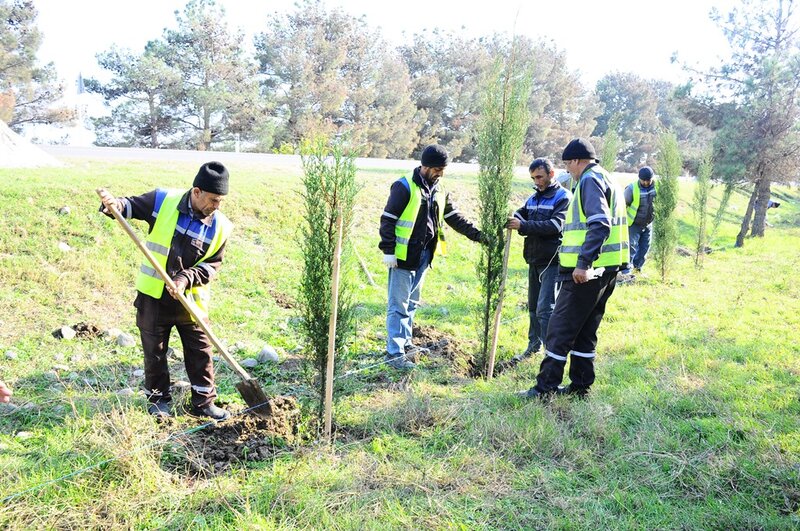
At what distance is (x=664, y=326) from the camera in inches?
317

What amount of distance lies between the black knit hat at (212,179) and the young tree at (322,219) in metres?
0.61

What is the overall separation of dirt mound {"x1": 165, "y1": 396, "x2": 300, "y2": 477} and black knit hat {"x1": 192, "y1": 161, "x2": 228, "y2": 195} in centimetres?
175

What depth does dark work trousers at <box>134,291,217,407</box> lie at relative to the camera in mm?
4234

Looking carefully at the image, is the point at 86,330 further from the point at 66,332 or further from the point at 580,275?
the point at 580,275

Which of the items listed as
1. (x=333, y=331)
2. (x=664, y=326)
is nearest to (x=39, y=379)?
(x=333, y=331)

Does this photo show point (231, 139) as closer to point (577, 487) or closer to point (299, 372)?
point (299, 372)

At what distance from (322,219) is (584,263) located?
2319 millimetres

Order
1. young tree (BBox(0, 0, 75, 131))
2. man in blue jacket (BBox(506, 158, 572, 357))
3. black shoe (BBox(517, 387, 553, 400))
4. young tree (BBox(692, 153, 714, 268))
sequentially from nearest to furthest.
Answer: black shoe (BBox(517, 387, 553, 400)) → man in blue jacket (BBox(506, 158, 572, 357)) → young tree (BBox(692, 153, 714, 268)) → young tree (BBox(0, 0, 75, 131))

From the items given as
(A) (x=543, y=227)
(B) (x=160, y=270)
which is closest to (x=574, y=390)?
(A) (x=543, y=227)

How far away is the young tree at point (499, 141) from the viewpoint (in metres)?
5.75

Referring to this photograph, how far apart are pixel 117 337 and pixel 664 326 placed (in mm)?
7357

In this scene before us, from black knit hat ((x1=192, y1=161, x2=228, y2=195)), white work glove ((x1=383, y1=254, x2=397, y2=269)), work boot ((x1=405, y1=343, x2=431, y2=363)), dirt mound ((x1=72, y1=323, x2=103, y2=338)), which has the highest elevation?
black knit hat ((x1=192, y1=161, x2=228, y2=195))

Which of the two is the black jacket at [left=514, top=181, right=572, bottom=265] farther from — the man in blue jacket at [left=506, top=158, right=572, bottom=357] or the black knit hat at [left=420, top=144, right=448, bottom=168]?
the black knit hat at [left=420, top=144, right=448, bottom=168]

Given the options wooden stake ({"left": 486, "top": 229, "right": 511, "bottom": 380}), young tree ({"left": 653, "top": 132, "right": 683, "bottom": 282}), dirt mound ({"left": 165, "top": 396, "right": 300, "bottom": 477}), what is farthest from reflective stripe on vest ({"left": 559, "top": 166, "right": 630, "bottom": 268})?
young tree ({"left": 653, "top": 132, "right": 683, "bottom": 282})
